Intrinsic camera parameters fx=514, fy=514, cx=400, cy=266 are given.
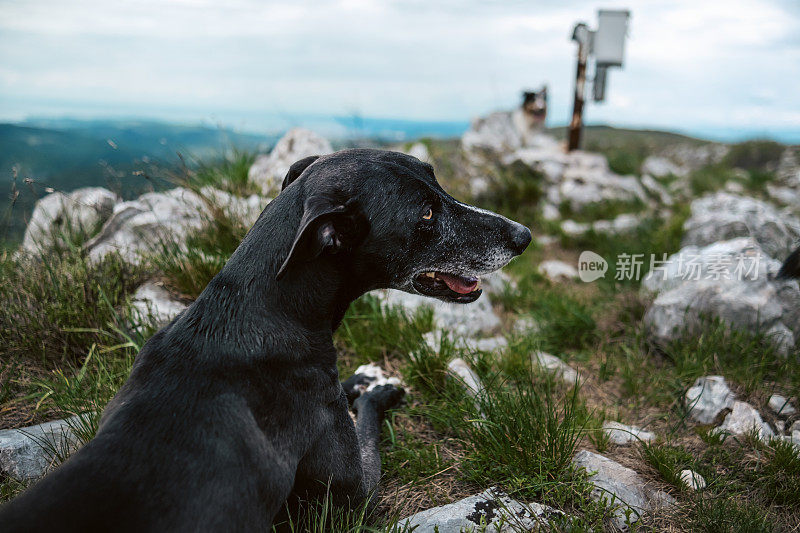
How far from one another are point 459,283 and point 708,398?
2.33m

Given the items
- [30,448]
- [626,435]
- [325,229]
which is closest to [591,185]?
[626,435]

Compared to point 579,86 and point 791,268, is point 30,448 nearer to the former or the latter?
point 791,268

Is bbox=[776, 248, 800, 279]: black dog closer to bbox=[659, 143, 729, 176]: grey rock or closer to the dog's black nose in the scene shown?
the dog's black nose

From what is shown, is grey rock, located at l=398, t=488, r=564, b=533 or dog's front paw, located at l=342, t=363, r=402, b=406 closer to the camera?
grey rock, located at l=398, t=488, r=564, b=533

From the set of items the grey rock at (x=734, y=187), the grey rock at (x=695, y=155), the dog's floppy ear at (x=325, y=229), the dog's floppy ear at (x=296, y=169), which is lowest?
the grey rock at (x=734, y=187)

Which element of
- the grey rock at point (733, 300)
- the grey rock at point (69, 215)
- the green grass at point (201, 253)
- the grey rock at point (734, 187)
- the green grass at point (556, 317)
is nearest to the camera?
the green grass at point (201, 253)

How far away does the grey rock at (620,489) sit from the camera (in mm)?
2467

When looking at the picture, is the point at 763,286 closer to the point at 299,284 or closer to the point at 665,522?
the point at 665,522

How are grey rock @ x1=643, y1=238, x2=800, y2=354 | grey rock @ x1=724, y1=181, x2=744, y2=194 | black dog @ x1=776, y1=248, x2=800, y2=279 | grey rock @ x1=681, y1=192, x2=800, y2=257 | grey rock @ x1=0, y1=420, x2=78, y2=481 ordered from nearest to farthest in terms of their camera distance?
grey rock @ x1=0, y1=420, x2=78, y2=481 → grey rock @ x1=643, y1=238, x2=800, y2=354 → black dog @ x1=776, y1=248, x2=800, y2=279 → grey rock @ x1=681, y1=192, x2=800, y2=257 → grey rock @ x1=724, y1=181, x2=744, y2=194

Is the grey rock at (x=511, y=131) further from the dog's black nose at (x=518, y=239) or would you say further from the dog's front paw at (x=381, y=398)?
the dog's black nose at (x=518, y=239)

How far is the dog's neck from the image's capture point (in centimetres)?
196

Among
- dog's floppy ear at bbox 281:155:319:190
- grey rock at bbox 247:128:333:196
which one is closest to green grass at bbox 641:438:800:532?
dog's floppy ear at bbox 281:155:319:190

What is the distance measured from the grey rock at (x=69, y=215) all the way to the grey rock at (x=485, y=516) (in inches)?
163

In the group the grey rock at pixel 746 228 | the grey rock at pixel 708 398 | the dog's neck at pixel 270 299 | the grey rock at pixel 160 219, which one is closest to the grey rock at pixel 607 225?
the grey rock at pixel 746 228
